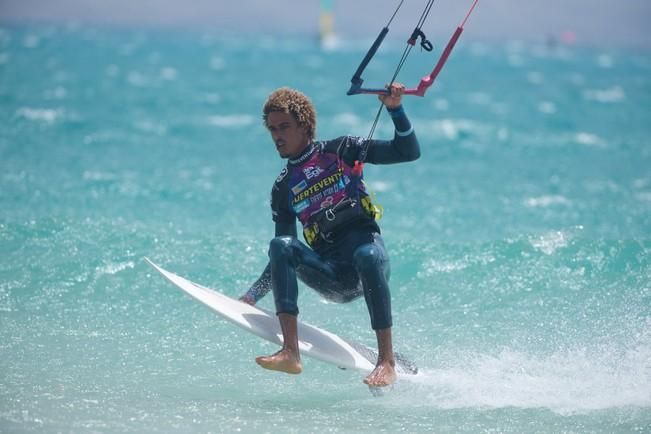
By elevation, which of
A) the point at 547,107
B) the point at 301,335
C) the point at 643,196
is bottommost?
the point at 301,335

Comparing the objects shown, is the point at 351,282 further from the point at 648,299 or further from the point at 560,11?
the point at 560,11

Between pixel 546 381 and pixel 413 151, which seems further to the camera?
pixel 546 381

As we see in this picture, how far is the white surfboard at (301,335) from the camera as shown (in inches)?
206

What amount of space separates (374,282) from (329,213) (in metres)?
0.48

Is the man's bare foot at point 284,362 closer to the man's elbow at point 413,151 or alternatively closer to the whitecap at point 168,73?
the man's elbow at point 413,151

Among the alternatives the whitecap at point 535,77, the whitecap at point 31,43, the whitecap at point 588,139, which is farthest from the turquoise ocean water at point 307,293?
the whitecap at point 31,43

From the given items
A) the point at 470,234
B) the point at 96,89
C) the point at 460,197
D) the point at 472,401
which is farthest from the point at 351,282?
the point at 96,89

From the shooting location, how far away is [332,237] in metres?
5.29

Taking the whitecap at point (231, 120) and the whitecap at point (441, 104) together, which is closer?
the whitecap at point (231, 120)

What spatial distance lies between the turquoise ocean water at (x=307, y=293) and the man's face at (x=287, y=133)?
1.37 metres

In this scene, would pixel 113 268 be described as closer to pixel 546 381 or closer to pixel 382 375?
pixel 382 375

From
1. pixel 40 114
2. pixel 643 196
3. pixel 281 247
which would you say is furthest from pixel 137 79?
pixel 281 247

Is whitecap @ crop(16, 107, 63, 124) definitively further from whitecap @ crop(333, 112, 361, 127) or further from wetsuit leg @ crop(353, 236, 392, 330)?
wetsuit leg @ crop(353, 236, 392, 330)

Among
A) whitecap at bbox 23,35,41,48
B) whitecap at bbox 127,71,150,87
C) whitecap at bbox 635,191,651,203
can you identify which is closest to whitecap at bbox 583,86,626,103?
whitecap at bbox 127,71,150,87
